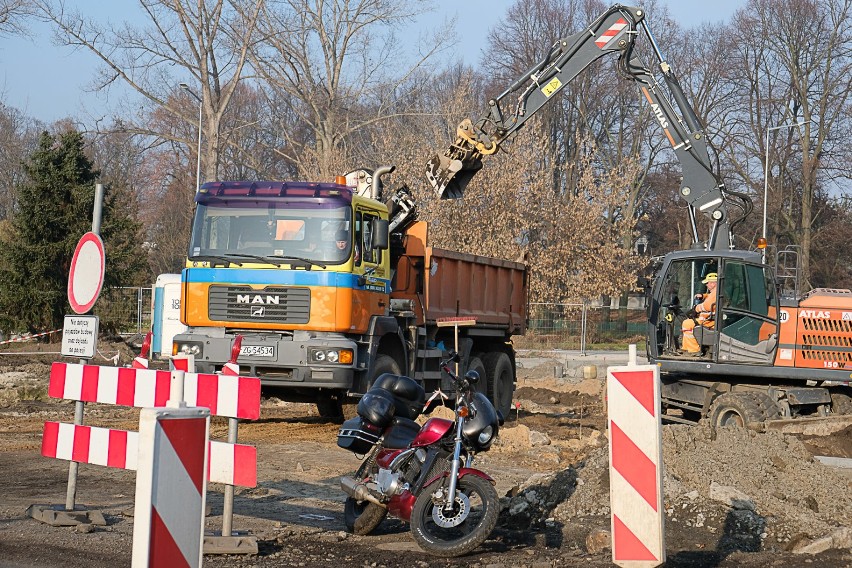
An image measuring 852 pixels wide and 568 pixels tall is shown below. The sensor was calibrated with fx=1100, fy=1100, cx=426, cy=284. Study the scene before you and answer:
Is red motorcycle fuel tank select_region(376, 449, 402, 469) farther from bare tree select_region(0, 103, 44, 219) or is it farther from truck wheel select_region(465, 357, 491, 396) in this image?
bare tree select_region(0, 103, 44, 219)

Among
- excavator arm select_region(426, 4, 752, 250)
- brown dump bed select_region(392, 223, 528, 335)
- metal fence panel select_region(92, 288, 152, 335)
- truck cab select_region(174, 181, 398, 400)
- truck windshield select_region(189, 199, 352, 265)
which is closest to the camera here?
truck cab select_region(174, 181, 398, 400)

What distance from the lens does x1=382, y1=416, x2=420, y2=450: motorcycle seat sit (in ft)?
26.4

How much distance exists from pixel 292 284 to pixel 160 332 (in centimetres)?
1299

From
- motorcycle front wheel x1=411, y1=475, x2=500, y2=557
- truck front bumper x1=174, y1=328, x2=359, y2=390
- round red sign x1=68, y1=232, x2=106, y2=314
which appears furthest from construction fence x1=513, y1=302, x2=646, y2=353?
motorcycle front wheel x1=411, y1=475, x2=500, y2=557

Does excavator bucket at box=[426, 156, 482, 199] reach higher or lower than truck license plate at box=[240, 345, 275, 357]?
higher

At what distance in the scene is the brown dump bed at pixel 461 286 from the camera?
1541 cm

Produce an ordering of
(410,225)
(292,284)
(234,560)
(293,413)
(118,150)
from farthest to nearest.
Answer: (118,150) → (293,413) → (410,225) → (292,284) → (234,560)

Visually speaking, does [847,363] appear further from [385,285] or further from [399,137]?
[399,137]

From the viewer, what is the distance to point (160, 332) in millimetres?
25344

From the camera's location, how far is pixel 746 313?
49.3 feet

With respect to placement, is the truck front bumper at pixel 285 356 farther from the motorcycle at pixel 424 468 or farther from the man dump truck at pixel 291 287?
the motorcycle at pixel 424 468

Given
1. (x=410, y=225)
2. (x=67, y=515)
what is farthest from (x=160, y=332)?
(x=67, y=515)

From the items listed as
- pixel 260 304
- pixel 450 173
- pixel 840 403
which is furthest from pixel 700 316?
pixel 260 304

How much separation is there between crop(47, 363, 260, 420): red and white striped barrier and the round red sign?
516 millimetres
